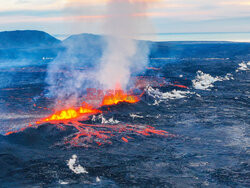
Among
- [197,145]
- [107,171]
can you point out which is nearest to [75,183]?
[107,171]

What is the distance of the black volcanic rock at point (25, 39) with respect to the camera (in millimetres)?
129000

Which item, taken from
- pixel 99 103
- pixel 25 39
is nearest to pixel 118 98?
pixel 99 103

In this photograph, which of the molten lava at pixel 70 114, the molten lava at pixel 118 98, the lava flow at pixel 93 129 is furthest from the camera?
the molten lava at pixel 118 98

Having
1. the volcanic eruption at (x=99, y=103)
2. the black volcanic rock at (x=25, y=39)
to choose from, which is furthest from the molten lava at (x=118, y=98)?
the black volcanic rock at (x=25, y=39)

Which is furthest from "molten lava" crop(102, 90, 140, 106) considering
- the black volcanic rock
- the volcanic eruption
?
the black volcanic rock

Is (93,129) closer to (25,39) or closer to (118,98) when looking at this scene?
(118,98)

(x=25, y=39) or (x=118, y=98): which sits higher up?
(x=25, y=39)

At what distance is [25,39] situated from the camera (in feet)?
443

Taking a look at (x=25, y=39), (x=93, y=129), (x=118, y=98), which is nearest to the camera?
(x=93, y=129)

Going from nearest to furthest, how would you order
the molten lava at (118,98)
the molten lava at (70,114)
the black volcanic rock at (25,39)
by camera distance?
the molten lava at (70,114) → the molten lava at (118,98) → the black volcanic rock at (25,39)

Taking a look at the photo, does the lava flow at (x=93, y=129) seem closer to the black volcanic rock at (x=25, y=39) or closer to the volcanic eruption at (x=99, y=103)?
the volcanic eruption at (x=99, y=103)

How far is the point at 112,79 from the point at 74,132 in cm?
1736

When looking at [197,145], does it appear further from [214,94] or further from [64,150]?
[214,94]

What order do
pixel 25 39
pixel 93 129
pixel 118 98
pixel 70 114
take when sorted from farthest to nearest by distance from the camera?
1. pixel 25 39
2. pixel 118 98
3. pixel 70 114
4. pixel 93 129
